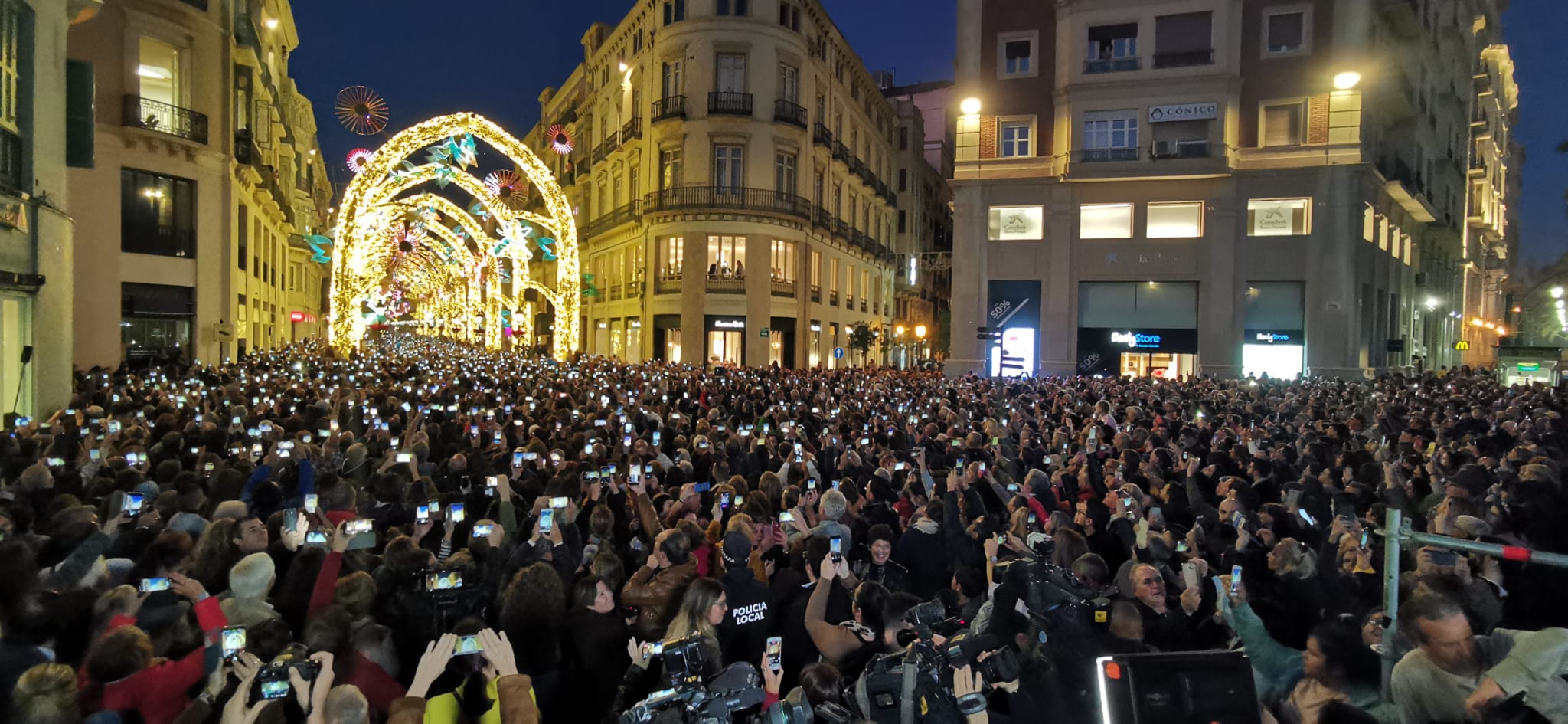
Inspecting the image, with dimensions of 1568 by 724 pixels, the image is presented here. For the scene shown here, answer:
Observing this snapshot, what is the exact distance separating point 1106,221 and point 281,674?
3656 cm

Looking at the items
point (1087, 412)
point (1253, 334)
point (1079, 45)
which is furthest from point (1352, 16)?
A: point (1087, 412)

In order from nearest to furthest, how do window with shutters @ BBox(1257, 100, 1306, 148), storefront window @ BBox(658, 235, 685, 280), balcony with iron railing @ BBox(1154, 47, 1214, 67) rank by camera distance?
1. balcony with iron railing @ BBox(1154, 47, 1214, 67)
2. window with shutters @ BBox(1257, 100, 1306, 148)
3. storefront window @ BBox(658, 235, 685, 280)

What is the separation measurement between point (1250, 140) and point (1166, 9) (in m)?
6.07

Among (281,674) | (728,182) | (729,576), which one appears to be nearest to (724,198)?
(728,182)

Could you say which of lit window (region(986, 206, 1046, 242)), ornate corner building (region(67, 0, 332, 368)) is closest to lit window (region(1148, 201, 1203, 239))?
lit window (region(986, 206, 1046, 242))

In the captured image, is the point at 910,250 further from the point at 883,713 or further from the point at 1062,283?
the point at 883,713

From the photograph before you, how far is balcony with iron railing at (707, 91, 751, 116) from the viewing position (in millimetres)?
41469

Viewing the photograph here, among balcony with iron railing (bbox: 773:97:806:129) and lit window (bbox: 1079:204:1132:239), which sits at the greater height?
balcony with iron railing (bbox: 773:97:806:129)

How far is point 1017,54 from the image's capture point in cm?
3700

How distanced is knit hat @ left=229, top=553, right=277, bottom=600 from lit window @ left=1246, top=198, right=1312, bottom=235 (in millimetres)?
37088

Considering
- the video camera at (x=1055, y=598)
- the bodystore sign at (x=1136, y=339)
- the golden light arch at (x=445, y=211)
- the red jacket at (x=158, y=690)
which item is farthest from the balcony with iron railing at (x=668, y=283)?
the red jacket at (x=158, y=690)

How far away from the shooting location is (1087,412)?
17906mm

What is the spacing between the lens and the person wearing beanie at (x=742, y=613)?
496 centimetres

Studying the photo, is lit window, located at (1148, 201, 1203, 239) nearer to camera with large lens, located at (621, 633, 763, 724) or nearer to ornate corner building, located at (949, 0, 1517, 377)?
ornate corner building, located at (949, 0, 1517, 377)
